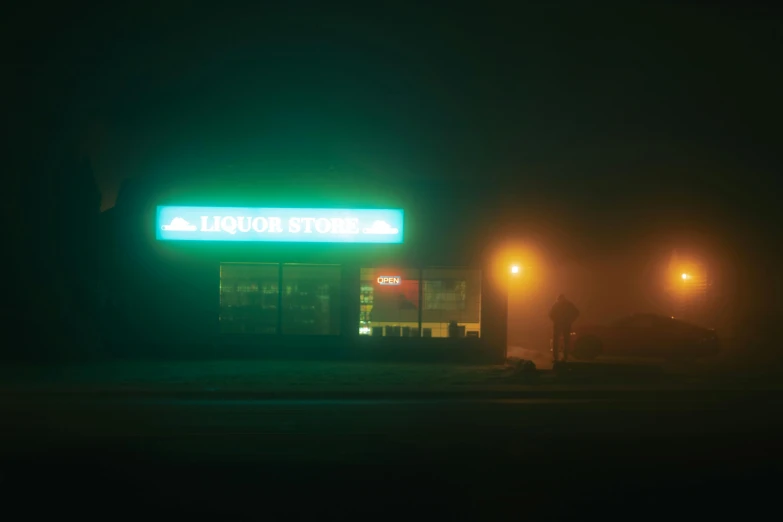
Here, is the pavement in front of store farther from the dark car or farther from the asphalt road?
the dark car

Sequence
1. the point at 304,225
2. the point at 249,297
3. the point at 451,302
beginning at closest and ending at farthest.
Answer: the point at 304,225, the point at 249,297, the point at 451,302

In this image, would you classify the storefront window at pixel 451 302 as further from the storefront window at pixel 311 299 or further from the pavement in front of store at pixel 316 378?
the storefront window at pixel 311 299

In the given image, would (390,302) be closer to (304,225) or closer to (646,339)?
(304,225)

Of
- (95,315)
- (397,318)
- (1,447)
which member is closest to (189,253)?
(95,315)

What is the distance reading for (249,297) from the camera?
21125 millimetres

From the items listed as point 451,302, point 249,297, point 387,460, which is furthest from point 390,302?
point 387,460

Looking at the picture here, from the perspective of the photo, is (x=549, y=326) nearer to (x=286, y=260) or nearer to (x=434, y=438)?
(x=286, y=260)

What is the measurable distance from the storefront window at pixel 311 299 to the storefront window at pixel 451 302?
2.70 meters

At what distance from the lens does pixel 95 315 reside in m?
20.8

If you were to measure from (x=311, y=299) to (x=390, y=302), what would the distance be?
2.37 m

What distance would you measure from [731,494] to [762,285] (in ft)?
78.3

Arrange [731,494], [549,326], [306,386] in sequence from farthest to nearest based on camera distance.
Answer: [549,326] → [306,386] → [731,494]

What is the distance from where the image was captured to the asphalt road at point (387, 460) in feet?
21.1

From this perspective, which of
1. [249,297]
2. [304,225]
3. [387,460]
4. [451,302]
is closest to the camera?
[387,460]
